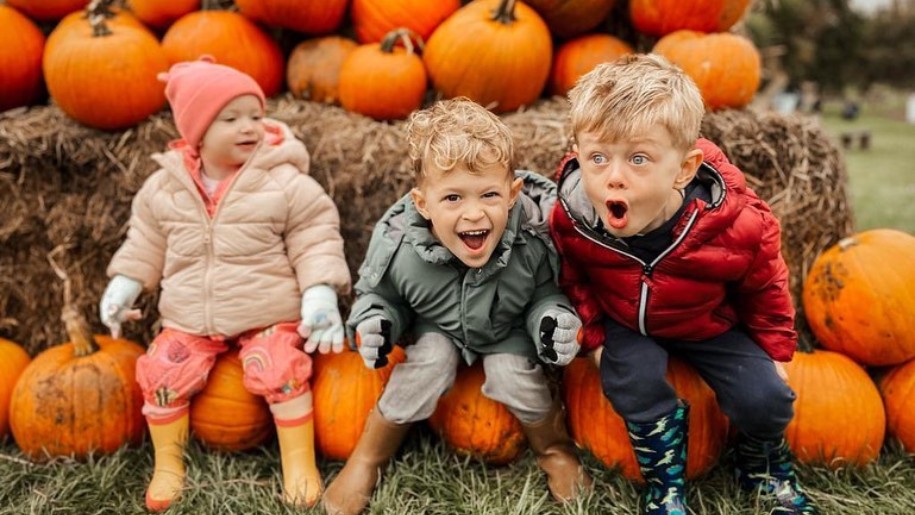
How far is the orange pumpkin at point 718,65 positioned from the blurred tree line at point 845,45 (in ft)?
74.8

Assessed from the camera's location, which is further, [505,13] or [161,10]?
[161,10]

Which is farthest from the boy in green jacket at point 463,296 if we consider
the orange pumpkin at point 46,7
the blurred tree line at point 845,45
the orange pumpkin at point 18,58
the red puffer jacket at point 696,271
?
the blurred tree line at point 845,45

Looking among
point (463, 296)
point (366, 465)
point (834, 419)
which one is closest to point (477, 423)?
point (366, 465)

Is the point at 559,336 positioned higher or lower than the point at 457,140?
lower

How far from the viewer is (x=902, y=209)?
661cm

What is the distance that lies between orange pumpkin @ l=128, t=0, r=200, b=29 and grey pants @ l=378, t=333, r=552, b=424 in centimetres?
223

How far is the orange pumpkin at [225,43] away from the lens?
3.40 metres

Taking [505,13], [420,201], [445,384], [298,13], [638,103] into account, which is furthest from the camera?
[298,13]

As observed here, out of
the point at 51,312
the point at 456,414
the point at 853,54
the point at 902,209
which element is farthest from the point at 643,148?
the point at 853,54

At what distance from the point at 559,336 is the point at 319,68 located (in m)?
2.04

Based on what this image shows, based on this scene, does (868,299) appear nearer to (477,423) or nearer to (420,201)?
(477,423)

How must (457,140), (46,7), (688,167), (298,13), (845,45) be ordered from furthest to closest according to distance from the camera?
(845,45), (46,7), (298,13), (457,140), (688,167)

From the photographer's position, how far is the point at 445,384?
2.44 m

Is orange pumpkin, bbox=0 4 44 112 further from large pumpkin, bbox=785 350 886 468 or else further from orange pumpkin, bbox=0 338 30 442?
large pumpkin, bbox=785 350 886 468
